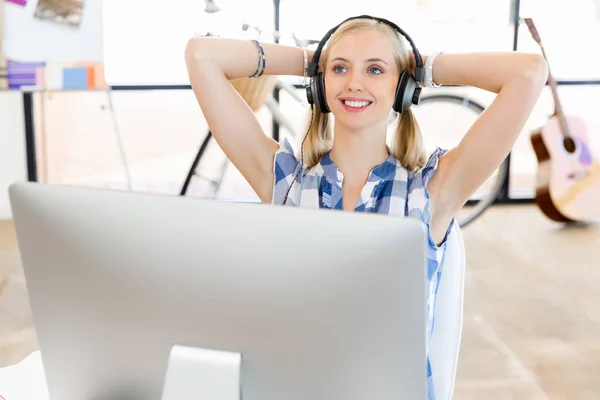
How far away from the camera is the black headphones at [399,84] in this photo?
1.38 meters

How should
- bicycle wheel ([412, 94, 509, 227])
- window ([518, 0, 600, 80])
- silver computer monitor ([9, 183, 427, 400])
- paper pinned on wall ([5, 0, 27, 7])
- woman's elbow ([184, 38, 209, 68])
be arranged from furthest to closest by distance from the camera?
window ([518, 0, 600, 80]) → bicycle wheel ([412, 94, 509, 227]) → paper pinned on wall ([5, 0, 27, 7]) → woman's elbow ([184, 38, 209, 68]) → silver computer monitor ([9, 183, 427, 400])

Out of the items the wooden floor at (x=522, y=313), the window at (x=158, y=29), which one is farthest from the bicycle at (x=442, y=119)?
the window at (x=158, y=29)

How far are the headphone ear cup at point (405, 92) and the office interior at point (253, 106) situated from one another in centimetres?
170

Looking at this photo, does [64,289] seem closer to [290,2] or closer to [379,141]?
[379,141]

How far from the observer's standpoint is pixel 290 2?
4457 mm

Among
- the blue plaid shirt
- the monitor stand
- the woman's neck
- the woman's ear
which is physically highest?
the woman's ear

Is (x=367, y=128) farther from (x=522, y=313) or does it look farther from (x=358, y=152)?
(x=522, y=313)

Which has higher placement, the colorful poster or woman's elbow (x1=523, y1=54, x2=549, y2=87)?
the colorful poster

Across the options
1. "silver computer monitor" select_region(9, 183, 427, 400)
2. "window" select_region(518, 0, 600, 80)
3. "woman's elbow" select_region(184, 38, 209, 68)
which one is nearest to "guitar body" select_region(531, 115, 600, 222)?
"window" select_region(518, 0, 600, 80)

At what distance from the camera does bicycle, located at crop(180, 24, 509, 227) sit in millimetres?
3576

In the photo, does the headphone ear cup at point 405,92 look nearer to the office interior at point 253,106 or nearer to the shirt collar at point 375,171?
the shirt collar at point 375,171

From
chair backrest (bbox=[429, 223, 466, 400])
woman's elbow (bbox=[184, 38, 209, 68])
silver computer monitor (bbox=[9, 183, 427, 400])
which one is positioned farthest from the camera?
woman's elbow (bbox=[184, 38, 209, 68])

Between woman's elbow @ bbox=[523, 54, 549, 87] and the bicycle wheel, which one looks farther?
the bicycle wheel

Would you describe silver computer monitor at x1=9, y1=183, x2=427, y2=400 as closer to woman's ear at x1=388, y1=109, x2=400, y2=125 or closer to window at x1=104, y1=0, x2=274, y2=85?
woman's ear at x1=388, y1=109, x2=400, y2=125
